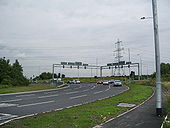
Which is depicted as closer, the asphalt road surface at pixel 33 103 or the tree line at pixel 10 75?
the asphalt road surface at pixel 33 103

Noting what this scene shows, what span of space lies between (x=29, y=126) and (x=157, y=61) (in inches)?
286

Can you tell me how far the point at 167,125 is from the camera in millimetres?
9844

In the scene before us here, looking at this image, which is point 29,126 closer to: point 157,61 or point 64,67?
point 157,61

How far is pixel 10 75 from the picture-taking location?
5169 centimetres

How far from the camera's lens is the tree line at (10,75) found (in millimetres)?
49403

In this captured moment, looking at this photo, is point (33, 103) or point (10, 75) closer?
point (33, 103)

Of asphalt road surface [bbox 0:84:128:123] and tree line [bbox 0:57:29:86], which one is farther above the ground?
tree line [bbox 0:57:29:86]

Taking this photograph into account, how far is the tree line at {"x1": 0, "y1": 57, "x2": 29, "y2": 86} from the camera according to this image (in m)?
49.4

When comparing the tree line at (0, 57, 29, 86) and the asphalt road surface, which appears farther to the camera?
the tree line at (0, 57, 29, 86)

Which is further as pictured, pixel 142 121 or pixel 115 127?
pixel 142 121

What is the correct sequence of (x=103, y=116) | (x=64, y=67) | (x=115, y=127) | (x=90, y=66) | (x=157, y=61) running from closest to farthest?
(x=115, y=127) → (x=103, y=116) → (x=157, y=61) → (x=64, y=67) → (x=90, y=66)

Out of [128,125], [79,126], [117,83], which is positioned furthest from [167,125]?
[117,83]

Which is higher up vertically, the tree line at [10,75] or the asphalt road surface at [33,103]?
the tree line at [10,75]

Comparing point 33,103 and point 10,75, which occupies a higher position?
point 10,75
